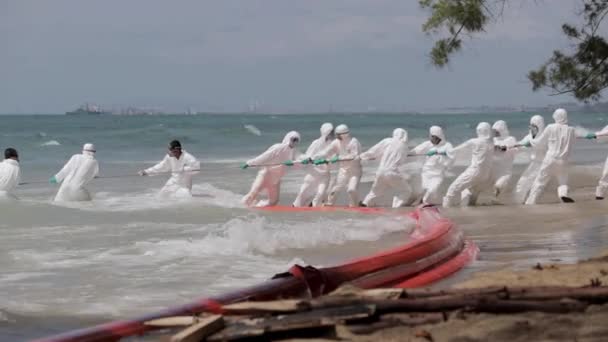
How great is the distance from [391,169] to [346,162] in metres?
0.94

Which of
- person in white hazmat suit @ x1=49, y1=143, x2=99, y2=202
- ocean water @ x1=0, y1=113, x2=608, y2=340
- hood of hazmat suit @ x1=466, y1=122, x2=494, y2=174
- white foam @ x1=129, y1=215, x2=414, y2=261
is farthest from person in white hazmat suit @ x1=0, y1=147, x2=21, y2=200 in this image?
hood of hazmat suit @ x1=466, y1=122, x2=494, y2=174

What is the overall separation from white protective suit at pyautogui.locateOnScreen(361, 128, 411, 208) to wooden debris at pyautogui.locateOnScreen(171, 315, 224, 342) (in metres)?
12.6

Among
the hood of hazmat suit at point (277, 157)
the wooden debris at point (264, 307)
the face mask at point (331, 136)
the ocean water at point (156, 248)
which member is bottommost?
the wooden debris at point (264, 307)

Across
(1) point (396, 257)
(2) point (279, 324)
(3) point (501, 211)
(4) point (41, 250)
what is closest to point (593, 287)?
(2) point (279, 324)

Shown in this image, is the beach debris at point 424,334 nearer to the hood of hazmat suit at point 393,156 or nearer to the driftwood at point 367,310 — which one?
the driftwood at point 367,310

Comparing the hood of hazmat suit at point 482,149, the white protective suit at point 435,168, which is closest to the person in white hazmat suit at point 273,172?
the white protective suit at point 435,168

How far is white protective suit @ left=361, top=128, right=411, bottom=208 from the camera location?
18484mm

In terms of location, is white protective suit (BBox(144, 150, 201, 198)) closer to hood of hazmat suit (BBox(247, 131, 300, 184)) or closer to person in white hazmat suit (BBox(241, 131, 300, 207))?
person in white hazmat suit (BBox(241, 131, 300, 207))

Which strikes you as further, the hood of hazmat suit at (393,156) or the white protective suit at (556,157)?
the hood of hazmat suit at (393,156)

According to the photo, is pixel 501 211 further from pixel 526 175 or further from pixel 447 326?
pixel 447 326

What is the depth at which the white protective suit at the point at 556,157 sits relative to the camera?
58.4ft

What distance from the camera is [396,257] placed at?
29.8 feet

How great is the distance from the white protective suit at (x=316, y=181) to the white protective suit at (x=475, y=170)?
2246mm

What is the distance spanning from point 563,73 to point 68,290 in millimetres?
5767
